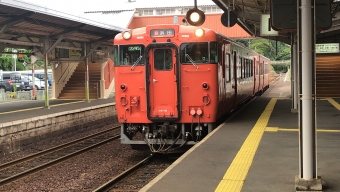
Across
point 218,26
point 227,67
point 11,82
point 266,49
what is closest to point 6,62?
point 11,82

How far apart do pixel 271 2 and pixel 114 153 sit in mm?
6871

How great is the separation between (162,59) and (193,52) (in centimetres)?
65

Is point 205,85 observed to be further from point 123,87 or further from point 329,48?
point 329,48

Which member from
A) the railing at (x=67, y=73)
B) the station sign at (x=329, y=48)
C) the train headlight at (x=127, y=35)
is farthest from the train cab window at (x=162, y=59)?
the railing at (x=67, y=73)

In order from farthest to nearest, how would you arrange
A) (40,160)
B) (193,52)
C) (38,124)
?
(38,124) < (40,160) < (193,52)

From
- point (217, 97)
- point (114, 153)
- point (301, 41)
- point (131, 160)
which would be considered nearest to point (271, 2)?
point (301, 41)

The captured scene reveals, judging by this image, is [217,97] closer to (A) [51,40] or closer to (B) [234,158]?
(B) [234,158]

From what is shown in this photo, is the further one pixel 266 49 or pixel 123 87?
pixel 266 49

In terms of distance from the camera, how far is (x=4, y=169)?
926 cm

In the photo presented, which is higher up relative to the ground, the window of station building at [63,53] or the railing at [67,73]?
the window of station building at [63,53]

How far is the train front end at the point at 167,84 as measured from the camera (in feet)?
27.5

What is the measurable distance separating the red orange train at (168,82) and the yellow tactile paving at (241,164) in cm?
102

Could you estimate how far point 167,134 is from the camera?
847cm

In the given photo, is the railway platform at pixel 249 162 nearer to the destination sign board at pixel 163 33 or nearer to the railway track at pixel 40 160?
the destination sign board at pixel 163 33
